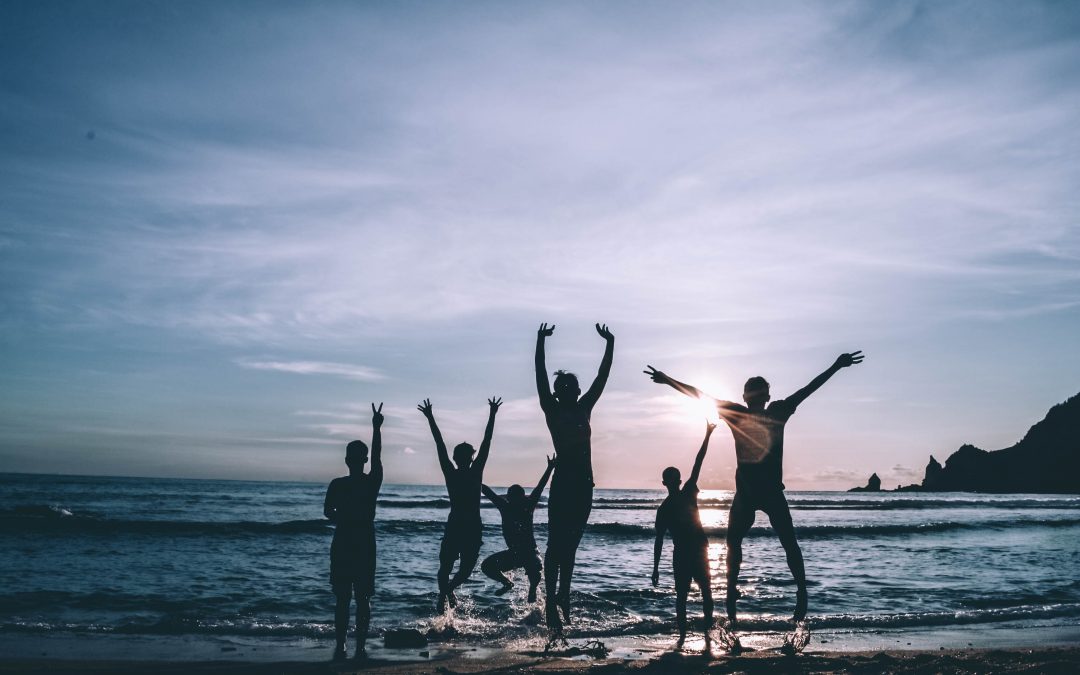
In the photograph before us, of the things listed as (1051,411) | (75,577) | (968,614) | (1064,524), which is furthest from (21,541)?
(1051,411)

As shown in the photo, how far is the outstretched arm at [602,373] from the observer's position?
6121 millimetres

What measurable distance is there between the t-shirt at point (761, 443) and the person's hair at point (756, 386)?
0.17 metres

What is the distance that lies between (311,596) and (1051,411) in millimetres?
116310

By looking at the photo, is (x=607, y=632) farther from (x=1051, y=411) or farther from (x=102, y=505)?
(x=1051, y=411)

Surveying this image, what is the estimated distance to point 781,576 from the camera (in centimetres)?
Answer: 1438

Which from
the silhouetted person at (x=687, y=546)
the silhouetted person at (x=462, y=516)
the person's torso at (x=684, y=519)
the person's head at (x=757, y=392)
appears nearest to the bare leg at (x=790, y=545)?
the person's head at (x=757, y=392)

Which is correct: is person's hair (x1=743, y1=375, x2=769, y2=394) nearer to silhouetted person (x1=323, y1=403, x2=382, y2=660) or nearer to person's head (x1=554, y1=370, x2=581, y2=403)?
person's head (x1=554, y1=370, x2=581, y2=403)

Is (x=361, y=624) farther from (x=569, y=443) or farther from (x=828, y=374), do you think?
(x=828, y=374)

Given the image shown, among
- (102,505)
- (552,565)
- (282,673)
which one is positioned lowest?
(102,505)

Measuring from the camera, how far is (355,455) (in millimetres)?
6711

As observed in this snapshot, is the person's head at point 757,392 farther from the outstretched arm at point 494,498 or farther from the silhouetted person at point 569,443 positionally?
the outstretched arm at point 494,498

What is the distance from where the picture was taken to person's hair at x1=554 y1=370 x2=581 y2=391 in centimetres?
619

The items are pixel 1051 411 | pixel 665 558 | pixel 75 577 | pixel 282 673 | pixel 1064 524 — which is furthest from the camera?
pixel 1051 411

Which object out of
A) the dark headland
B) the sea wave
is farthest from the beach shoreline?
the dark headland
